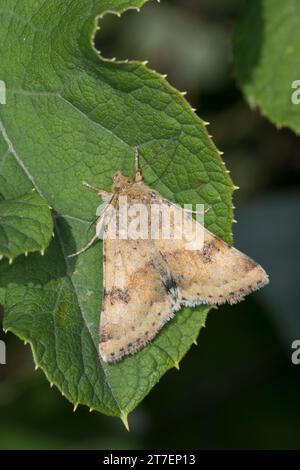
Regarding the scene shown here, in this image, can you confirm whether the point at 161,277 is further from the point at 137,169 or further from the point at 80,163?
the point at 80,163

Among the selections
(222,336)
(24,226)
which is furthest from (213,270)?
(222,336)

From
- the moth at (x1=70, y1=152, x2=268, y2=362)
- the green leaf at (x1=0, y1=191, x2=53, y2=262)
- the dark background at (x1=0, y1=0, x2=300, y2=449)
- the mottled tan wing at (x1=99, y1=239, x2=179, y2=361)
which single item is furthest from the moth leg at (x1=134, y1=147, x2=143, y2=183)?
the dark background at (x1=0, y1=0, x2=300, y2=449)

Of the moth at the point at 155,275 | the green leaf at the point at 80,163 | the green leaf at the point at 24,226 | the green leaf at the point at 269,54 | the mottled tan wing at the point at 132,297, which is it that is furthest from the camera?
the green leaf at the point at 269,54

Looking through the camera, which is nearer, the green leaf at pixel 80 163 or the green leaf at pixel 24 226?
the green leaf at pixel 24 226

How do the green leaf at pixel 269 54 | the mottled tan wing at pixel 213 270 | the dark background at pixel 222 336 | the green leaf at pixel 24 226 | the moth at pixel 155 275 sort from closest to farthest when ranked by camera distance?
the green leaf at pixel 24 226
the moth at pixel 155 275
the mottled tan wing at pixel 213 270
the green leaf at pixel 269 54
the dark background at pixel 222 336

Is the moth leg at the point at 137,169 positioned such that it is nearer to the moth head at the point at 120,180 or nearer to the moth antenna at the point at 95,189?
the moth head at the point at 120,180

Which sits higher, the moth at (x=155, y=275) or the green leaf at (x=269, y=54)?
the green leaf at (x=269, y=54)

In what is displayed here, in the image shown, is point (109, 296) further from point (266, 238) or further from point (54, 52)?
point (266, 238)

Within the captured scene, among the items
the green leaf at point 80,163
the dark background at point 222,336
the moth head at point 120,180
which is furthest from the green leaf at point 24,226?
the dark background at point 222,336
